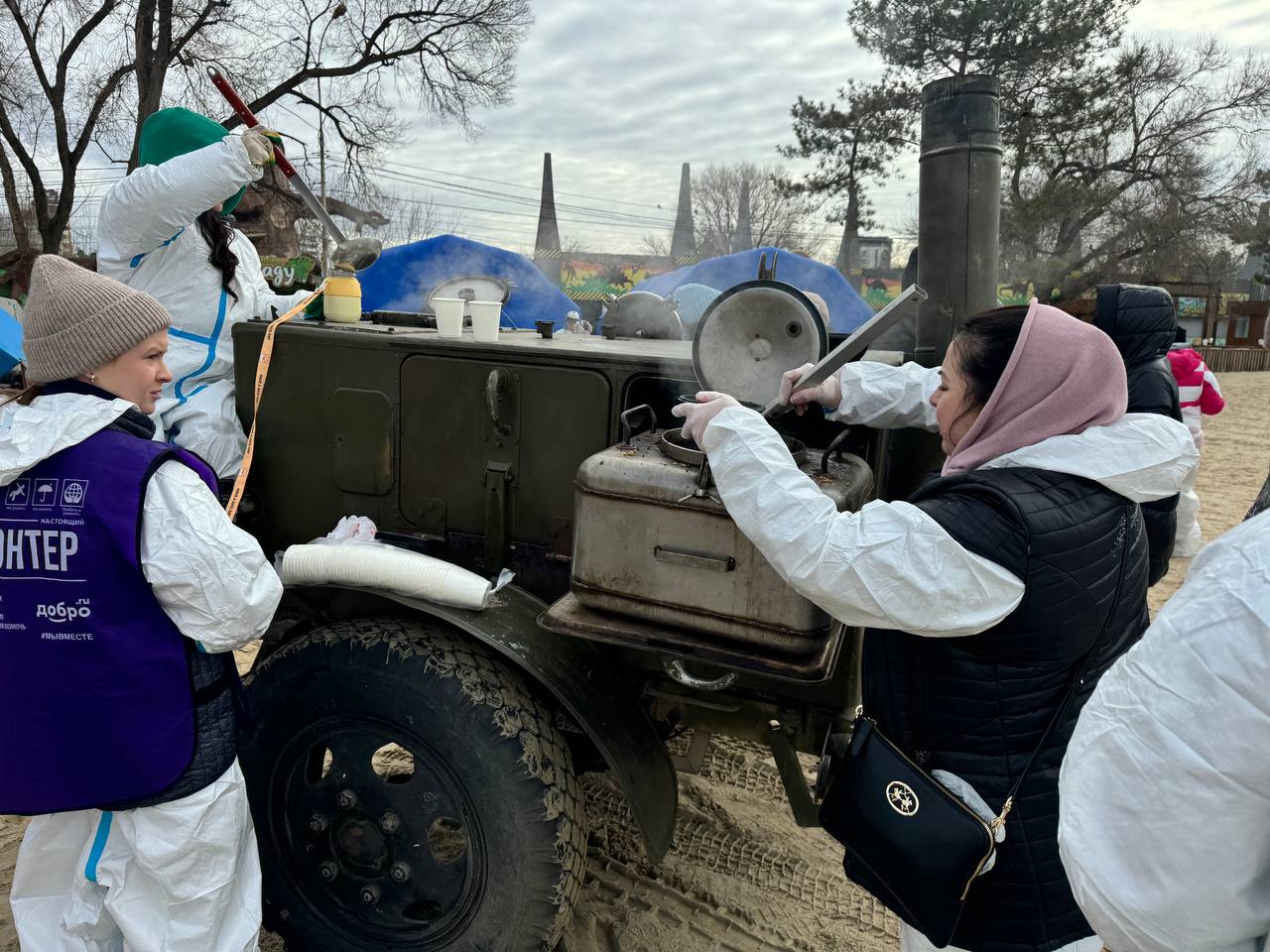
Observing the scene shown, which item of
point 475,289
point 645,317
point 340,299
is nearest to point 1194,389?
point 645,317

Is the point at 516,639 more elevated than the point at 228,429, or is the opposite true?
the point at 228,429

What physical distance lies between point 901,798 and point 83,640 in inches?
72.3

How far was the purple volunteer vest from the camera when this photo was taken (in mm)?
1845

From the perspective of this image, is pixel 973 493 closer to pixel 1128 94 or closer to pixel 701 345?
pixel 701 345

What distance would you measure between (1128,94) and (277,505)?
2138 centimetres

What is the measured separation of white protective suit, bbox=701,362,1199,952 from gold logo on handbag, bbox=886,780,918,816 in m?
0.36

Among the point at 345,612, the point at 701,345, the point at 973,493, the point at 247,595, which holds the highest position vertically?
the point at 701,345

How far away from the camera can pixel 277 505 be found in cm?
294

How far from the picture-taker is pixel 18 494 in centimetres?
185

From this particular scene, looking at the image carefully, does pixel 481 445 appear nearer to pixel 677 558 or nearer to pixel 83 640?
pixel 677 558

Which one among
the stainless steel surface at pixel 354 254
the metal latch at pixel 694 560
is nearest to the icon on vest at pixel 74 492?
the metal latch at pixel 694 560

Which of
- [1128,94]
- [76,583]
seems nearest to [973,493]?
[76,583]

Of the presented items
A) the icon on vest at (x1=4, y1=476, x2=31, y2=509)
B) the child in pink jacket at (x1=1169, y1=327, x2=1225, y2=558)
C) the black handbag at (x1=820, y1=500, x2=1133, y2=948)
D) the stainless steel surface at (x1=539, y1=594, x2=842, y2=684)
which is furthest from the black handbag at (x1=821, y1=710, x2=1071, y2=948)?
the child in pink jacket at (x1=1169, y1=327, x2=1225, y2=558)

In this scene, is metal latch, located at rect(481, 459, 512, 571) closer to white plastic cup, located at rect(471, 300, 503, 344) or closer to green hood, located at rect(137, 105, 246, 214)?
white plastic cup, located at rect(471, 300, 503, 344)
